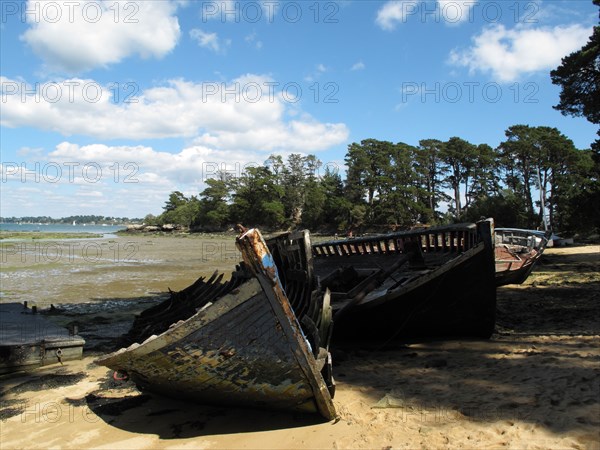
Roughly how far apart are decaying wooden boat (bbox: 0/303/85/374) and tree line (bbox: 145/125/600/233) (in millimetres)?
15638

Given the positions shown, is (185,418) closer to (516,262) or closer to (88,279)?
(516,262)

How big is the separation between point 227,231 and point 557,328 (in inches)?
3107

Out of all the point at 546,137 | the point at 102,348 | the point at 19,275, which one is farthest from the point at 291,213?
the point at 102,348

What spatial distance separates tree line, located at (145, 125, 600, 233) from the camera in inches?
1463

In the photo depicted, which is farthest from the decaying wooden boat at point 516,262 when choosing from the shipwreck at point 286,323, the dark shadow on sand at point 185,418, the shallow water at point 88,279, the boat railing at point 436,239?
the shallow water at point 88,279

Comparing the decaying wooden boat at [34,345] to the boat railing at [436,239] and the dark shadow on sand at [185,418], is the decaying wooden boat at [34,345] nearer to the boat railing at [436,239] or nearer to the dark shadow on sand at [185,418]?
the dark shadow on sand at [185,418]

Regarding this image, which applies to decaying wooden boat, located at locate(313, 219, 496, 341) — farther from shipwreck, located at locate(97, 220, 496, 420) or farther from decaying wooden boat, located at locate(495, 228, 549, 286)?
decaying wooden boat, located at locate(495, 228, 549, 286)

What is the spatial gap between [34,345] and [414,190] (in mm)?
52735

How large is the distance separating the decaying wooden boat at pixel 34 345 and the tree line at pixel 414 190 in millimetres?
15638

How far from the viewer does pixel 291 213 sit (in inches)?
3100

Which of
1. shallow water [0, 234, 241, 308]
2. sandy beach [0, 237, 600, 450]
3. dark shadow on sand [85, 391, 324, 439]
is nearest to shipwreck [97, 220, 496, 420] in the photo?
dark shadow on sand [85, 391, 324, 439]

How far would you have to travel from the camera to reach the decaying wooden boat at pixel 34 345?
6180mm

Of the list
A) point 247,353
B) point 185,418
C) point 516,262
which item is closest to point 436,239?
point 516,262

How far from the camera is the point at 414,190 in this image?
55188 millimetres
